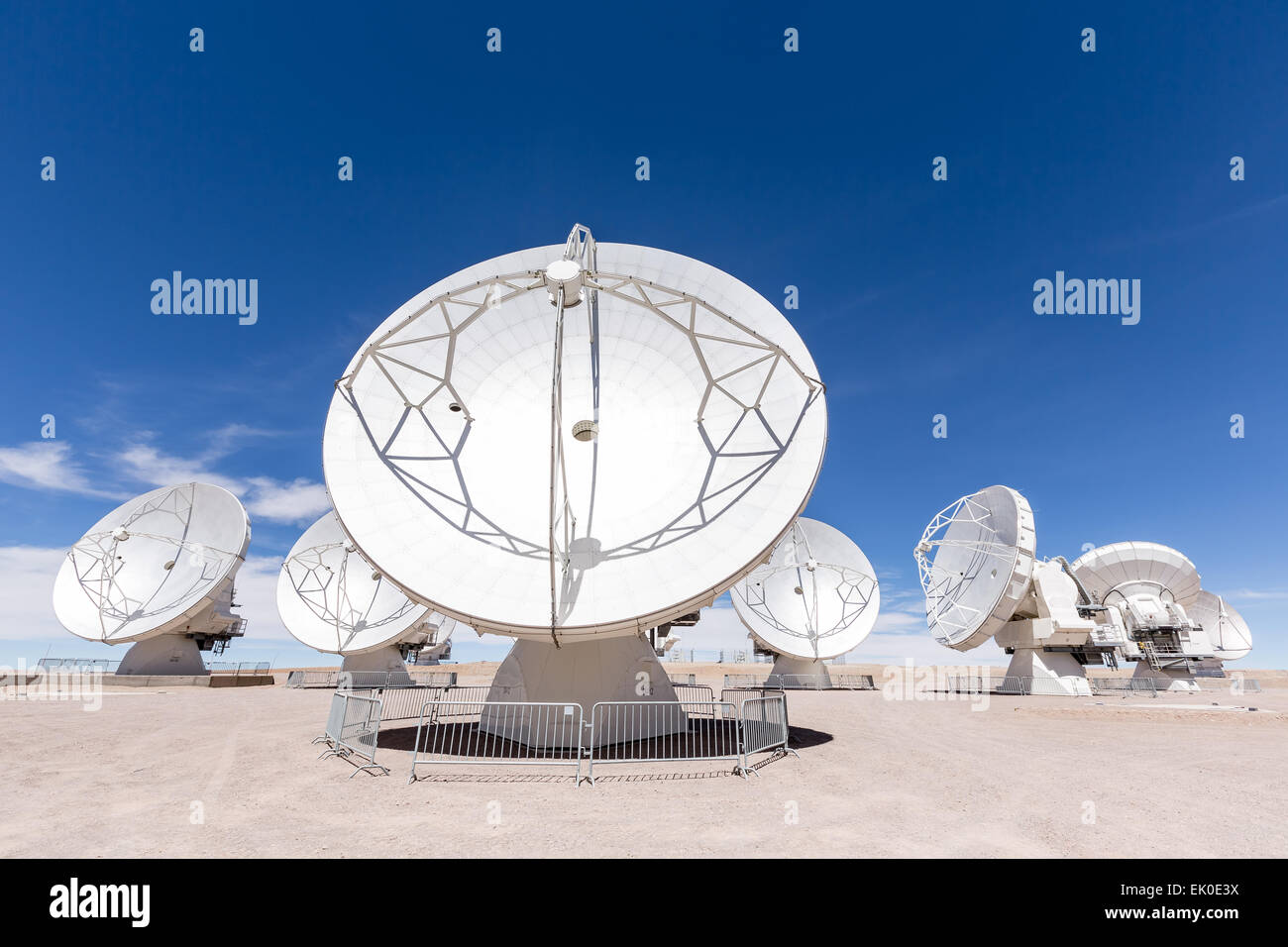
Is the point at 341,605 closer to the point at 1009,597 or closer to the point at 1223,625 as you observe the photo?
the point at 1009,597

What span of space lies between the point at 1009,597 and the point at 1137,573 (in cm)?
2218

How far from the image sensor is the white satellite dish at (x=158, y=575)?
112 ft

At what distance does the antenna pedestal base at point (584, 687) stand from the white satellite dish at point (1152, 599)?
39035mm

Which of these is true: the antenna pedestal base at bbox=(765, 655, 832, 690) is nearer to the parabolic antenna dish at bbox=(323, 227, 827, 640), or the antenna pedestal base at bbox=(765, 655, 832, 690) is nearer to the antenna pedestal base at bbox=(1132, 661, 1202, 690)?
the antenna pedestal base at bbox=(1132, 661, 1202, 690)

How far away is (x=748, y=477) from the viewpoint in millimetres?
14750

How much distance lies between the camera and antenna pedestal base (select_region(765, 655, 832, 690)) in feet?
129

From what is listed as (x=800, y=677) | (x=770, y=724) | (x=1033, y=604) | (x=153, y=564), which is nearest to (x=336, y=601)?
(x=153, y=564)

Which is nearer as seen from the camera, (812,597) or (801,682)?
(812,597)

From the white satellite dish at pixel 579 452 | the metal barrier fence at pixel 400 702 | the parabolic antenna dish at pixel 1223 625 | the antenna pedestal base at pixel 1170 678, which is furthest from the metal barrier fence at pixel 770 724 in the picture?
the parabolic antenna dish at pixel 1223 625

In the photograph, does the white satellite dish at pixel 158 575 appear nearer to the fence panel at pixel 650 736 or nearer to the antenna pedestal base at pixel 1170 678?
the fence panel at pixel 650 736

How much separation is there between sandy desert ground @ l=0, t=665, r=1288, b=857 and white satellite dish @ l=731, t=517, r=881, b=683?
64.0 feet

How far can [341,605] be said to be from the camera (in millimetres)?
36219
